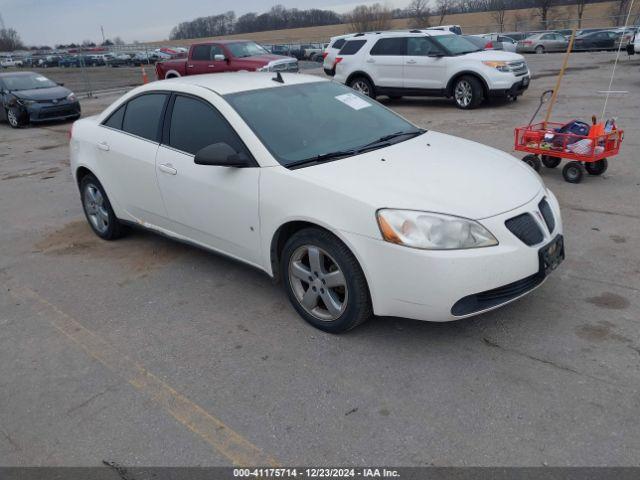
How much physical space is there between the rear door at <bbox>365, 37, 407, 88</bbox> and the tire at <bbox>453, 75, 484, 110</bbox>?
4.80ft

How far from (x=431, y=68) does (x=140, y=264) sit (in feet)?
33.0

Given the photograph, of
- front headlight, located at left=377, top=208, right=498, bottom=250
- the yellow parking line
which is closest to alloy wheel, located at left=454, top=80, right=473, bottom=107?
front headlight, located at left=377, top=208, right=498, bottom=250

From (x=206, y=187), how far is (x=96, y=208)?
6.94ft

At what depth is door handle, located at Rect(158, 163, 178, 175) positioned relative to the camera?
439 centimetres

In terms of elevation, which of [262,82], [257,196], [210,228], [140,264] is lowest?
[140,264]

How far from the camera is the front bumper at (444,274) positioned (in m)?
3.11

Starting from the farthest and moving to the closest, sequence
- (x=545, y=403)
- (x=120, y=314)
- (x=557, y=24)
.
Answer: (x=557, y=24) → (x=120, y=314) → (x=545, y=403)

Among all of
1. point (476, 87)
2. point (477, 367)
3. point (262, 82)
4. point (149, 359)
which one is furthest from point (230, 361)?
point (476, 87)

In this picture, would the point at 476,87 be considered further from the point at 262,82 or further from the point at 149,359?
the point at 149,359

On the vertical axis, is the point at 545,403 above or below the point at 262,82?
below

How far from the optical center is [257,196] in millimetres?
3791

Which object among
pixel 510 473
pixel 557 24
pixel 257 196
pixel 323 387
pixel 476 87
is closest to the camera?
pixel 510 473

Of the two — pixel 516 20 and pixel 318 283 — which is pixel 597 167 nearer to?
pixel 318 283

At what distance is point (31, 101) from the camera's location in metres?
15.0
